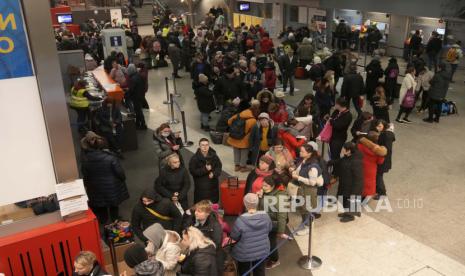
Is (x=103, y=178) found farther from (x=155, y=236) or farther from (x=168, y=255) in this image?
(x=168, y=255)

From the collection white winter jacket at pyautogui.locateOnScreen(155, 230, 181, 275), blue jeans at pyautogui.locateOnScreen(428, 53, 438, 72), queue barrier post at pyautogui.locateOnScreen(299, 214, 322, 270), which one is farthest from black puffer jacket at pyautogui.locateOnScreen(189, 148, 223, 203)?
blue jeans at pyautogui.locateOnScreen(428, 53, 438, 72)

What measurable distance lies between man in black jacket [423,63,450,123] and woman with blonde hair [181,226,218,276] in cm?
875

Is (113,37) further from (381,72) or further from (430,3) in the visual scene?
(430,3)

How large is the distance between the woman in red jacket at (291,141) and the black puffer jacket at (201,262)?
3.41 m

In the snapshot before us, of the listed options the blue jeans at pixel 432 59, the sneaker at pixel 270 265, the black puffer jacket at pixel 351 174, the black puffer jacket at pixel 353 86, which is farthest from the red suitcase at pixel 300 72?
the sneaker at pixel 270 265

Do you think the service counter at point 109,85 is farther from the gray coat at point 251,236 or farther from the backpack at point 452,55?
the backpack at point 452,55

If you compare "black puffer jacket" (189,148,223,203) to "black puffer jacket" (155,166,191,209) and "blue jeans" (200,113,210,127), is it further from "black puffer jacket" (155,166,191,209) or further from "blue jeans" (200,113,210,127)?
"blue jeans" (200,113,210,127)

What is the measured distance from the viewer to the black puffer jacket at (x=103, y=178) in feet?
20.9

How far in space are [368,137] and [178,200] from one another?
3044mm

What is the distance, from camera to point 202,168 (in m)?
6.62

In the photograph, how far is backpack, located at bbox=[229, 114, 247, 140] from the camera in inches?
324

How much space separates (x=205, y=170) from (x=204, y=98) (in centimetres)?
413

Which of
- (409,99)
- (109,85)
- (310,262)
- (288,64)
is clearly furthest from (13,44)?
(288,64)

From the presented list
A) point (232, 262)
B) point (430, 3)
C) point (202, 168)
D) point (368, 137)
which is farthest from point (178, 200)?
point (430, 3)
